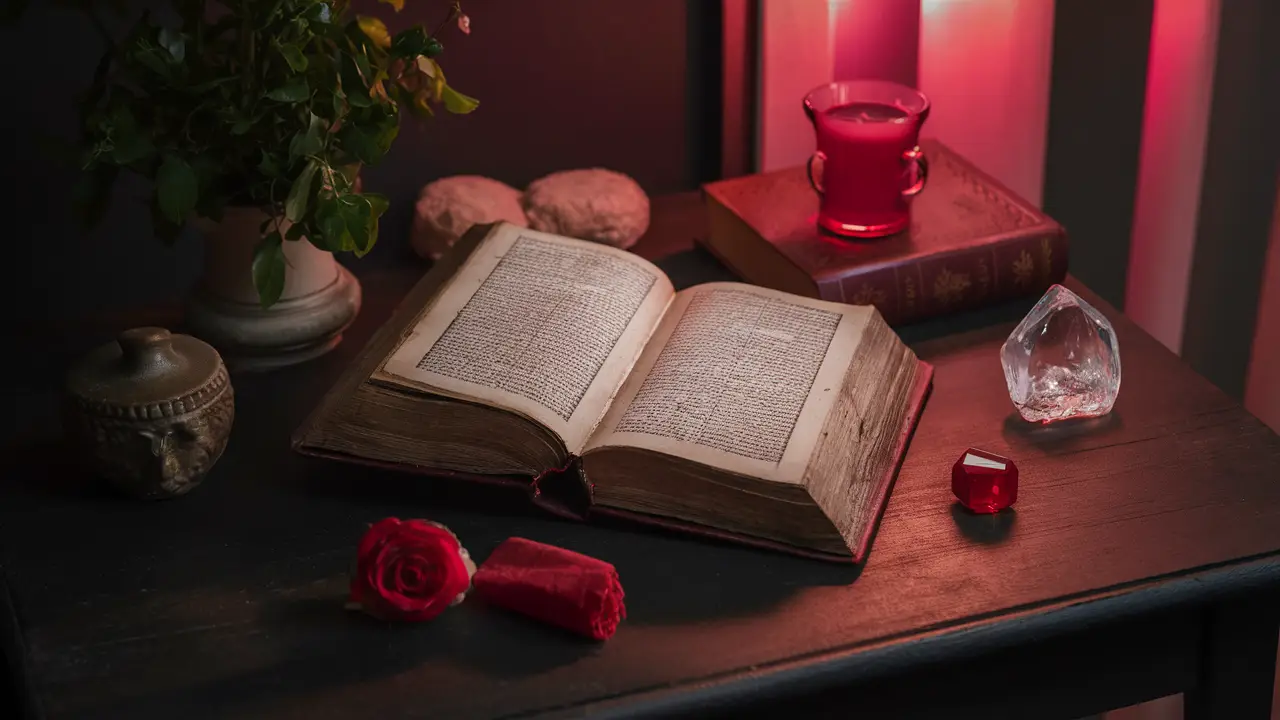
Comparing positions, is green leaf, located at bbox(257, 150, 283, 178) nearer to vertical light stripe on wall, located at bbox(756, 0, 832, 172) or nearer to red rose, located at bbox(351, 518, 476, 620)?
red rose, located at bbox(351, 518, 476, 620)

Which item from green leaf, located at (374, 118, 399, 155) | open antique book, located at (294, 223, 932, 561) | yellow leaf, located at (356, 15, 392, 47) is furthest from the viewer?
yellow leaf, located at (356, 15, 392, 47)

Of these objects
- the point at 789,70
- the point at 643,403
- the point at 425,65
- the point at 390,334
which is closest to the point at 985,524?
the point at 643,403

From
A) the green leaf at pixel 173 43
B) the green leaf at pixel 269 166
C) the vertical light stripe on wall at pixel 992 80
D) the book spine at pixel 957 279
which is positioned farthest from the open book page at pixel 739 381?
the vertical light stripe on wall at pixel 992 80

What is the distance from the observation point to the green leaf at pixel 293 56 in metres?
0.99

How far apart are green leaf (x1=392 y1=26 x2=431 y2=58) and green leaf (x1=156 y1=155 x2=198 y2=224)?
0.61ft

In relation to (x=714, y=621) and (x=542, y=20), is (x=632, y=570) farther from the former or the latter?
(x=542, y=20)

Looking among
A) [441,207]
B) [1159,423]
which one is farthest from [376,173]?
[1159,423]

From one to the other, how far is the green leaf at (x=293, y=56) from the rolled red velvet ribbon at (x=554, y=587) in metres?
0.38

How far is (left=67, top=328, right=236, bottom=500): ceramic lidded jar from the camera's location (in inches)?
38.1

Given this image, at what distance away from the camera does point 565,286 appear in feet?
3.70

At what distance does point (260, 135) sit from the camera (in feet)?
3.49

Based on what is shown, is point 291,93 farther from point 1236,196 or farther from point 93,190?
point 1236,196

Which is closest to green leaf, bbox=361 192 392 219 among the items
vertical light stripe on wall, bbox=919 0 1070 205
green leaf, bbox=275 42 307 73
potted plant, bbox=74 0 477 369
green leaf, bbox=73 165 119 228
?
potted plant, bbox=74 0 477 369

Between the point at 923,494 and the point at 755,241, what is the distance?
37cm
